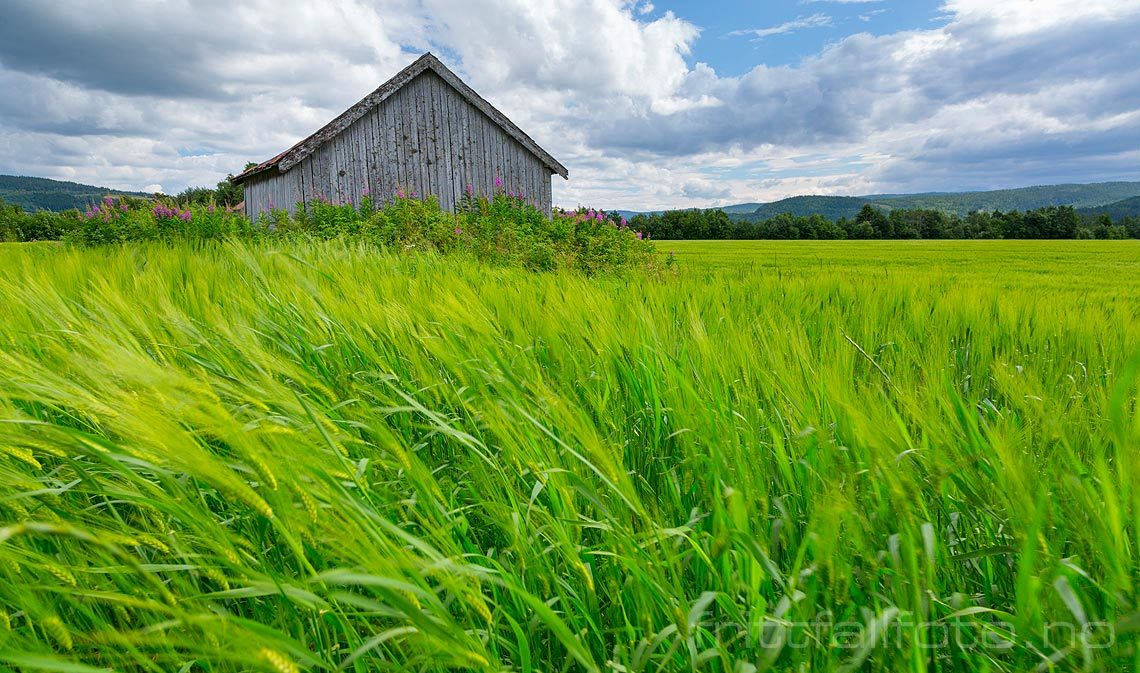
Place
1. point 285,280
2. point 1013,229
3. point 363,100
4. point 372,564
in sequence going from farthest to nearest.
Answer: point 1013,229 → point 363,100 → point 285,280 → point 372,564

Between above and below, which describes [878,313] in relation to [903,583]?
above

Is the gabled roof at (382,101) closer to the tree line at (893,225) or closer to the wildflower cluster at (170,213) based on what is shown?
the wildflower cluster at (170,213)

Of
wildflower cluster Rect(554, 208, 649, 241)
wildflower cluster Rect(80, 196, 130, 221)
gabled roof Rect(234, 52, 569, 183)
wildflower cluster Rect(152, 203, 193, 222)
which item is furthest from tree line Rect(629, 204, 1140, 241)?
wildflower cluster Rect(152, 203, 193, 222)

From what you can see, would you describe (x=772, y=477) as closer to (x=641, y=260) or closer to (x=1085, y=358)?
(x=1085, y=358)

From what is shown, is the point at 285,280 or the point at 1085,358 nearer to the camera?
the point at 1085,358

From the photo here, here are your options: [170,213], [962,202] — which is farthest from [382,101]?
[962,202]

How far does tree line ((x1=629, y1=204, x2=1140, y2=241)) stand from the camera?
51.4 m

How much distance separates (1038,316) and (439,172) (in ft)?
42.2

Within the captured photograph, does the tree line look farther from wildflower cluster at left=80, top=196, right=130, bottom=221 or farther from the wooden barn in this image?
wildflower cluster at left=80, top=196, right=130, bottom=221

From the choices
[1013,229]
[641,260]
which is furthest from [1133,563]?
[1013,229]

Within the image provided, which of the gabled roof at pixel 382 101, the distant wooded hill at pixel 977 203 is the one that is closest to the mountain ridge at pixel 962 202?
the distant wooded hill at pixel 977 203

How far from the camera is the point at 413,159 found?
13430mm

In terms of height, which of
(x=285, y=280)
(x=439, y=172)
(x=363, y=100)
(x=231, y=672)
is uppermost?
(x=363, y=100)

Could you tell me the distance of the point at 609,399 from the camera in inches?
54.0
